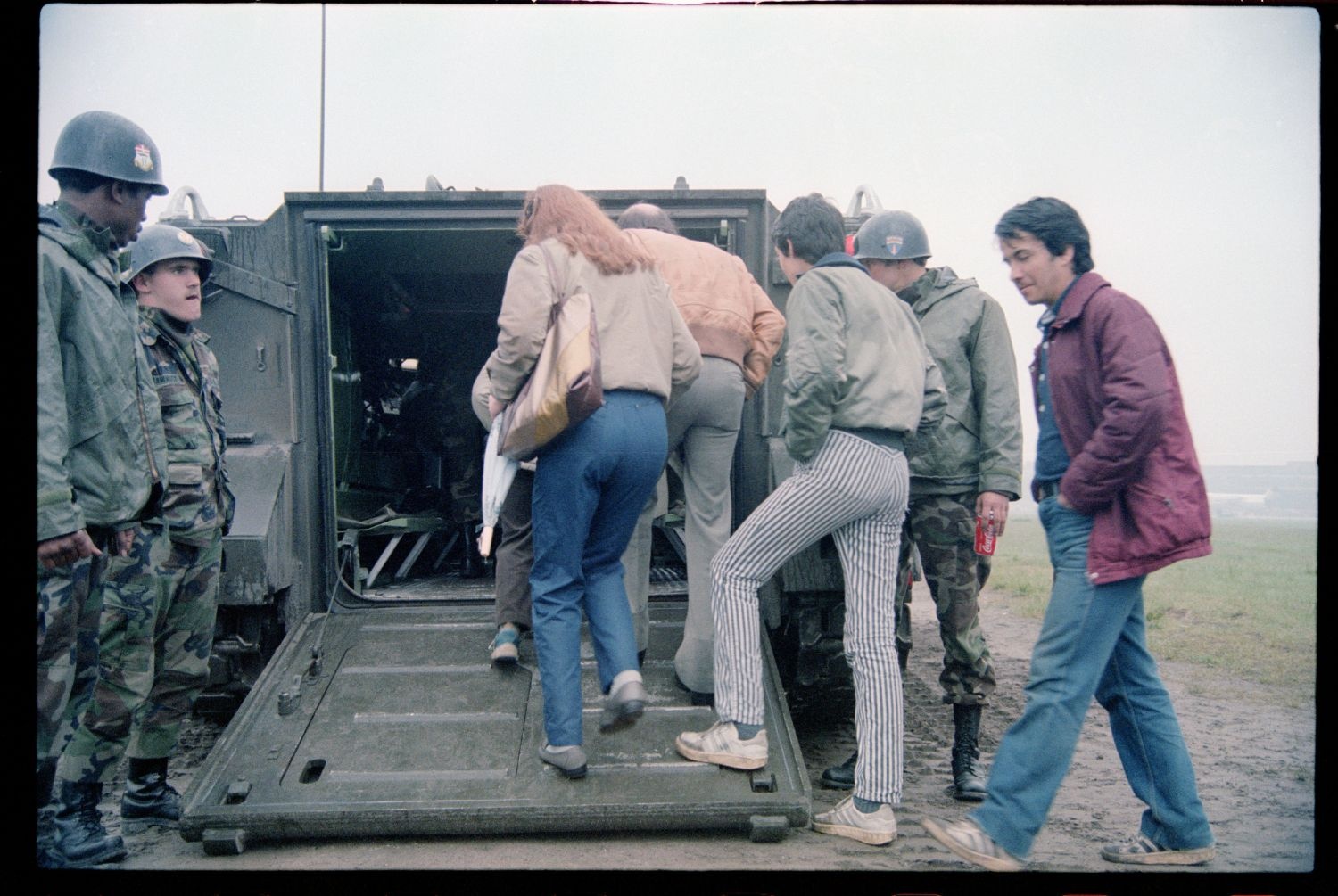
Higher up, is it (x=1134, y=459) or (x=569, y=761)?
(x=1134, y=459)

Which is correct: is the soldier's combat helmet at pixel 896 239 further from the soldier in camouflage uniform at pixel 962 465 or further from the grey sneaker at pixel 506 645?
the grey sneaker at pixel 506 645

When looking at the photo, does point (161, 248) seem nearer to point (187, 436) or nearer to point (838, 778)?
point (187, 436)

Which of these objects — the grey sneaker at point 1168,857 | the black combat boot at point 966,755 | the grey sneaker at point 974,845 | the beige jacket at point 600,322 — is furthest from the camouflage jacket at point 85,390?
the grey sneaker at point 1168,857

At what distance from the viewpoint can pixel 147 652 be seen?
2932 mm

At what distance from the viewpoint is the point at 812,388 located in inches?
105

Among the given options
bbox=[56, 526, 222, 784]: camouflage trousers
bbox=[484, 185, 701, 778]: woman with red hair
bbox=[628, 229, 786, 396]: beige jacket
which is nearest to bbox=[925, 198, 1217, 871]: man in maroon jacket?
bbox=[628, 229, 786, 396]: beige jacket

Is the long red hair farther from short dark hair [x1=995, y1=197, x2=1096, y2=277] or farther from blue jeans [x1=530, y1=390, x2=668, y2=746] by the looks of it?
short dark hair [x1=995, y1=197, x2=1096, y2=277]

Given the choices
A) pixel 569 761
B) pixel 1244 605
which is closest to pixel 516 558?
pixel 569 761

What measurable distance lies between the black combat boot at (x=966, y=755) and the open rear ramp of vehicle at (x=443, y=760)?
25.9 inches

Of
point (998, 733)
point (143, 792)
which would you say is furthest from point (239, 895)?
point (998, 733)

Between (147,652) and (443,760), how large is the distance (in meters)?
0.95

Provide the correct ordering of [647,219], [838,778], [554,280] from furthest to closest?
[838,778] < [647,219] < [554,280]

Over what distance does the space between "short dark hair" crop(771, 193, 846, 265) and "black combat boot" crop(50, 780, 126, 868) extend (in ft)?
8.47

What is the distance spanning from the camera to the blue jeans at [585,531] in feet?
8.84
